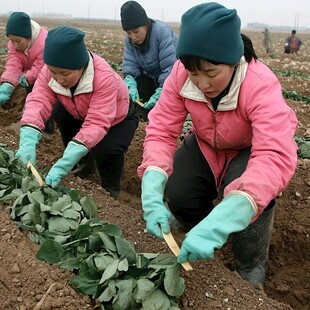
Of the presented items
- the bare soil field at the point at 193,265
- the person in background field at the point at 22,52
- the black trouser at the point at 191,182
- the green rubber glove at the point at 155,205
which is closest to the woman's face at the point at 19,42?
the person in background field at the point at 22,52

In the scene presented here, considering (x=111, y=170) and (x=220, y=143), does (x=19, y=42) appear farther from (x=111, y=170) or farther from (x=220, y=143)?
(x=220, y=143)

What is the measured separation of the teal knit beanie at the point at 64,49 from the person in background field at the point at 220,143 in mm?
772

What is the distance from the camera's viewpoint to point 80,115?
3746 millimetres

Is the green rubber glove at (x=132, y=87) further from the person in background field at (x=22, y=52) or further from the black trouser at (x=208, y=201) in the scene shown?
the black trouser at (x=208, y=201)

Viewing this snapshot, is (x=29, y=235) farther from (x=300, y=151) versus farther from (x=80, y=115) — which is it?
(x=300, y=151)

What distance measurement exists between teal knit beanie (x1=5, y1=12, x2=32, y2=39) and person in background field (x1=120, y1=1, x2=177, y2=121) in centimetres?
97

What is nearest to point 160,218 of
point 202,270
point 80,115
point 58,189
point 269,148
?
point 202,270

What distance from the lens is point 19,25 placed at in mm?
4590

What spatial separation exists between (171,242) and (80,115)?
1.82 m

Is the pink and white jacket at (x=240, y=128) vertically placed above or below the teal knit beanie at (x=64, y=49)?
below

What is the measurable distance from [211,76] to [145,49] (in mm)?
2897

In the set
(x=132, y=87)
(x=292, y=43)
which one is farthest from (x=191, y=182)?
(x=292, y=43)

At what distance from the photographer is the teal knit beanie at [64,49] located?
3.06 m

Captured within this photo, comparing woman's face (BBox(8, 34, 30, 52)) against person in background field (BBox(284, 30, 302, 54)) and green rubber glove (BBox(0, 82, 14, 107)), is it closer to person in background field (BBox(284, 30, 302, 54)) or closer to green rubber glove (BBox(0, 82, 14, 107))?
green rubber glove (BBox(0, 82, 14, 107))
